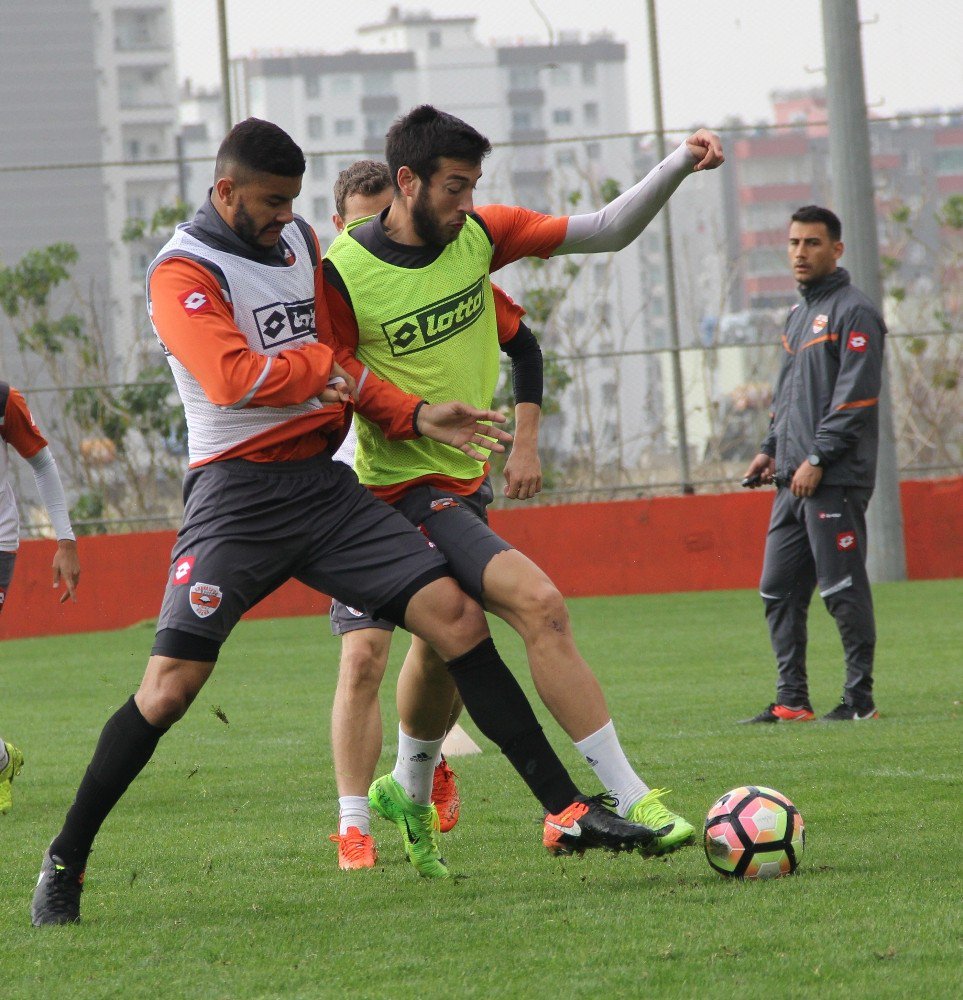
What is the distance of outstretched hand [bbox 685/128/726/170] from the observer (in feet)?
14.5

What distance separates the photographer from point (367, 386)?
4.44 m

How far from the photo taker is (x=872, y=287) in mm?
14070

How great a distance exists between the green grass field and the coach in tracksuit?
0.39m

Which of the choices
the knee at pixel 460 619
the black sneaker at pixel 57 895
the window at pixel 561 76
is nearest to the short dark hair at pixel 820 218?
the knee at pixel 460 619

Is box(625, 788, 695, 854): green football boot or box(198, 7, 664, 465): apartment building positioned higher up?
box(198, 7, 664, 465): apartment building

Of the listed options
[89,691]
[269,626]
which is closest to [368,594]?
[89,691]

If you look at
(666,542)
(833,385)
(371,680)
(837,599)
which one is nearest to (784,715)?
(837,599)

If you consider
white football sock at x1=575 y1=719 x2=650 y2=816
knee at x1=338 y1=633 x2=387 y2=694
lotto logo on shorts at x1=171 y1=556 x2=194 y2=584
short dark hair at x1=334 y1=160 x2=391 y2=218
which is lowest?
white football sock at x1=575 y1=719 x2=650 y2=816

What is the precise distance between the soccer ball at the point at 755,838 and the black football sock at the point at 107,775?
1511 mm

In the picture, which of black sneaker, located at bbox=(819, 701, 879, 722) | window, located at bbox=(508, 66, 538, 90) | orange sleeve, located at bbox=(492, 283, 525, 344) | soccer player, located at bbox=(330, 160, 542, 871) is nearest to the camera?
soccer player, located at bbox=(330, 160, 542, 871)

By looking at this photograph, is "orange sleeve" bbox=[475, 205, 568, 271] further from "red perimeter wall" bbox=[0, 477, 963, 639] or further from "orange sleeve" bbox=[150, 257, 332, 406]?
"red perimeter wall" bbox=[0, 477, 963, 639]

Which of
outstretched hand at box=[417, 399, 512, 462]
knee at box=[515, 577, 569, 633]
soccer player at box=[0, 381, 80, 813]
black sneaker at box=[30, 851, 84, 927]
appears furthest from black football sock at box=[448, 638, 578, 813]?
soccer player at box=[0, 381, 80, 813]

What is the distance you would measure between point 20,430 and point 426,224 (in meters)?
2.63

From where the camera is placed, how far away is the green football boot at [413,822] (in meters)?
4.59
